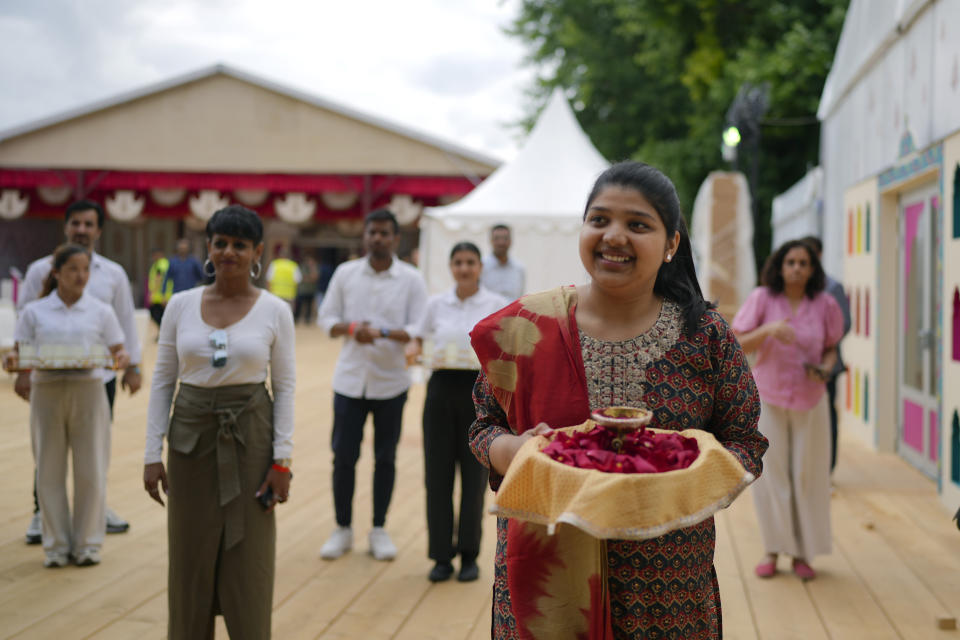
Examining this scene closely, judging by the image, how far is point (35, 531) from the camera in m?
5.16

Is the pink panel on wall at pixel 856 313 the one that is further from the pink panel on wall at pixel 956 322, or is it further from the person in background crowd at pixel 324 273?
the person in background crowd at pixel 324 273

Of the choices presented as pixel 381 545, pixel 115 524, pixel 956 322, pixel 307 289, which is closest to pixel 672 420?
pixel 381 545

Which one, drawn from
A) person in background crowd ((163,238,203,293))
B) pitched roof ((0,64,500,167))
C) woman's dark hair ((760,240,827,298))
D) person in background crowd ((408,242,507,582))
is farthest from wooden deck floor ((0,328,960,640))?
pitched roof ((0,64,500,167))

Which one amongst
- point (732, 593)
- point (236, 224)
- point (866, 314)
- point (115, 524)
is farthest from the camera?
point (866, 314)

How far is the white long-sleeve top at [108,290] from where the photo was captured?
5.20 meters

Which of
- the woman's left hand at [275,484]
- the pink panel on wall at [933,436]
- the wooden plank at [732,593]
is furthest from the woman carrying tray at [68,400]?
the pink panel on wall at [933,436]

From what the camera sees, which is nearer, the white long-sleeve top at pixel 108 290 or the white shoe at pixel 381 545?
the white shoe at pixel 381 545

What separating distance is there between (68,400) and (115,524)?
1047 millimetres

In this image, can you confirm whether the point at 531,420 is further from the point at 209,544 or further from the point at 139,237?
the point at 139,237

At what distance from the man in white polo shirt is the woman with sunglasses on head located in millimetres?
1962

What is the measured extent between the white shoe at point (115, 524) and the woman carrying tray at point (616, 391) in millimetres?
4000

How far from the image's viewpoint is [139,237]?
27.5 meters

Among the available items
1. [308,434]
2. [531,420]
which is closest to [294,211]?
[308,434]

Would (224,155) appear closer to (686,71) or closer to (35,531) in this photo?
(686,71)
